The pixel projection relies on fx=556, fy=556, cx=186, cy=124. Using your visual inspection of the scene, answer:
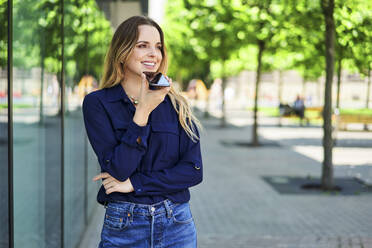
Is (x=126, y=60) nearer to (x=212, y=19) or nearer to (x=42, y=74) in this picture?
(x=42, y=74)

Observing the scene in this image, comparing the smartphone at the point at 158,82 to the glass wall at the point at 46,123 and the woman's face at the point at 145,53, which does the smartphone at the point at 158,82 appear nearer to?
A: the woman's face at the point at 145,53

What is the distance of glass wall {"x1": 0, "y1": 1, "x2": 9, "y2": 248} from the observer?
2.94 meters

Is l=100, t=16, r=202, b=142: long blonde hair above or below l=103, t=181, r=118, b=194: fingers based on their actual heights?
above

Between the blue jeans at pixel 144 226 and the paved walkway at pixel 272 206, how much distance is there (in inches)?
143

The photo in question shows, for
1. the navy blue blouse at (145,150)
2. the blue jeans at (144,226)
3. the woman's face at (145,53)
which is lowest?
the blue jeans at (144,226)

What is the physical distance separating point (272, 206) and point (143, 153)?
20.3 feet

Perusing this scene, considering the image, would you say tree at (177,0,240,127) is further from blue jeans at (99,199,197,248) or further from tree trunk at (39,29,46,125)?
blue jeans at (99,199,197,248)

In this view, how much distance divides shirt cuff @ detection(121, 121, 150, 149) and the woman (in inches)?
1.3

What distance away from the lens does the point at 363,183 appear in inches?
405

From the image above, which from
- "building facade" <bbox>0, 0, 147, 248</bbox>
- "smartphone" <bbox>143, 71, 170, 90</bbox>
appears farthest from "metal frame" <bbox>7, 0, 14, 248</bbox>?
"smartphone" <bbox>143, 71, 170, 90</bbox>

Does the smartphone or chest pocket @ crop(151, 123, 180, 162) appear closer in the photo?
the smartphone

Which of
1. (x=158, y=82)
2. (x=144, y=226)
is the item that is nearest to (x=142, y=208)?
(x=144, y=226)

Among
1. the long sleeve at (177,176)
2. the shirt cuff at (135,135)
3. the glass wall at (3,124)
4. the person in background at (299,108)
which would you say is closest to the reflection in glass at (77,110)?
the glass wall at (3,124)

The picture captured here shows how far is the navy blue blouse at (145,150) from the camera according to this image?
93.5 inches
